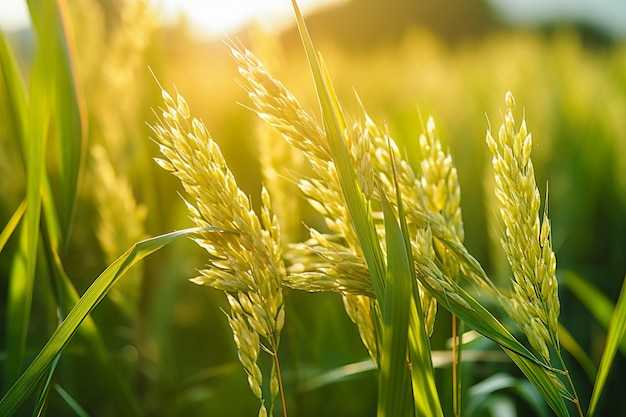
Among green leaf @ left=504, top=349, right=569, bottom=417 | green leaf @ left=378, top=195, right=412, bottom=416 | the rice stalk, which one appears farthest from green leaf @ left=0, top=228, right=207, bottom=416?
green leaf @ left=504, top=349, right=569, bottom=417

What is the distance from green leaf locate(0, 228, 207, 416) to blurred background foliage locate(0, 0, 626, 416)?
0.16 metres

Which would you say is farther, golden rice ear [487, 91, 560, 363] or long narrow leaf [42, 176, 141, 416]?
long narrow leaf [42, 176, 141, 416]

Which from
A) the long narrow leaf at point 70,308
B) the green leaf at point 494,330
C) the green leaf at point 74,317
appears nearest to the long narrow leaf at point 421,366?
the green leaf at point 494,330

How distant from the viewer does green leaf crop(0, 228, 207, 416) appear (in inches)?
17.4

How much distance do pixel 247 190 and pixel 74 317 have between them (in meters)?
1.49

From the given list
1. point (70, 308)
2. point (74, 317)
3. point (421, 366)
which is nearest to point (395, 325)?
point (421, 366)

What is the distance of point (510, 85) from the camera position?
7.47 ft

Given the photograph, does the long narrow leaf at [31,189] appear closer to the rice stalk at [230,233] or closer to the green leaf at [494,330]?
the rice stalk at [230,233]

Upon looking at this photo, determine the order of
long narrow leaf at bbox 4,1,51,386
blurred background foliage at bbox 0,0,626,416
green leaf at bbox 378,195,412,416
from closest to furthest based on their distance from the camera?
green leaf at bbox 378,195,412,416
long narrow leaf at bbox 4,1,51,386
blurred background foliage at bbox 0,0,626,416

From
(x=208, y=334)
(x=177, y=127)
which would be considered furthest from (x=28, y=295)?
(x=208, y=334)

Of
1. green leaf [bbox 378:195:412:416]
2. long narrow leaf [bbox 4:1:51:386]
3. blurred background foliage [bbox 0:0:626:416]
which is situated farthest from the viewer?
blurred background foliage [bbox 0:0:626:416]

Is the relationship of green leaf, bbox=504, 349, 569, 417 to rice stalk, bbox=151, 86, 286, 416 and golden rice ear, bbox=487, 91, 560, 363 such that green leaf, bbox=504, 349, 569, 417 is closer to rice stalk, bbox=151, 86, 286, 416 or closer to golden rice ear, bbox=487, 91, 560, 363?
golden rice ear, bbox=487, 91, 560, 363

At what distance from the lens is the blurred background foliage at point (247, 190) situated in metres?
0.96

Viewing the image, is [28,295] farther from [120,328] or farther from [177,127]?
[120,328]
